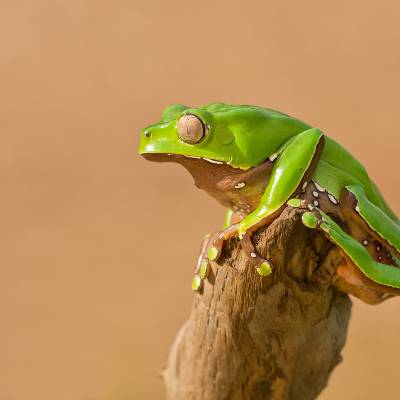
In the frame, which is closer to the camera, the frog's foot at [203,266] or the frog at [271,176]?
the frog at [271,176]

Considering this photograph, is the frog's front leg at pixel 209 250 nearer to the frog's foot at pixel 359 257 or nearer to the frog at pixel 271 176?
the frog at pixel 271 176

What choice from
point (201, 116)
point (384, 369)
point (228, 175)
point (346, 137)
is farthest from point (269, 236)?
point (346, 137)

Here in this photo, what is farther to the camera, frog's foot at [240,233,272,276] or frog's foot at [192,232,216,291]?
frog's foot at [192,232,216,291]

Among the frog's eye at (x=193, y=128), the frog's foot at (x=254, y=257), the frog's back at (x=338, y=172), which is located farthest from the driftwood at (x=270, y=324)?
the frog's eye at (x=193, y=128)

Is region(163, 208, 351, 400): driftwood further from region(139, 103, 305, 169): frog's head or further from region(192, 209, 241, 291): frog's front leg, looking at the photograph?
region(139, 103, 305, 169): frog's head

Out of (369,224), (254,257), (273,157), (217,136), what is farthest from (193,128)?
(369,224)

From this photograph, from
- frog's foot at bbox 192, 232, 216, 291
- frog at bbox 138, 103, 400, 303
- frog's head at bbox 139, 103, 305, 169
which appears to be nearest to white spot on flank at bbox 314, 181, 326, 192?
frog at bbox 138, 103, 400, 303

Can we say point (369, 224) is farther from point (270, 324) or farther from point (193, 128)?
point (193, 128)
